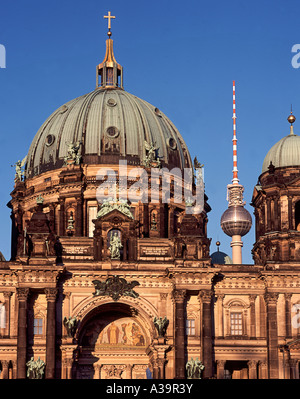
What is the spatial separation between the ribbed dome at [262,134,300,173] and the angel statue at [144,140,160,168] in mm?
10147

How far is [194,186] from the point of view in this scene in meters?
96.2

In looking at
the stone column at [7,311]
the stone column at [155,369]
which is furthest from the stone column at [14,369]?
the stone column at [155,369]

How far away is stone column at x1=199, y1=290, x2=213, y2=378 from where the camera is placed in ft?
255

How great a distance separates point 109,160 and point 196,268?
55.7ft

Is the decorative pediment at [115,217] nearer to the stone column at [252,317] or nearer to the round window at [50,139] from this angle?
the stone column at [252,317]

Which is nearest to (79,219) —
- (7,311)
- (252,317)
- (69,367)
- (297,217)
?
(7,311)

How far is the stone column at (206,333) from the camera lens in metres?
77.9

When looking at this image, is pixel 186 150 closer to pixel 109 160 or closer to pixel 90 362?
pixel 109 160

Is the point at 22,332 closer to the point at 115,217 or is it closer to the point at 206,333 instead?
the point at 115,217

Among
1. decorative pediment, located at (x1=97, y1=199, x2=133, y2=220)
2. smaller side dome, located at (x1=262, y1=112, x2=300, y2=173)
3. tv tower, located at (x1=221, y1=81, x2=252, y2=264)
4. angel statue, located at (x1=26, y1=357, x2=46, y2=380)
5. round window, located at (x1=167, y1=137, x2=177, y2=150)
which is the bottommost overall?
angel statue, located at (x1=26, y1=357, x2=46, y2=380)

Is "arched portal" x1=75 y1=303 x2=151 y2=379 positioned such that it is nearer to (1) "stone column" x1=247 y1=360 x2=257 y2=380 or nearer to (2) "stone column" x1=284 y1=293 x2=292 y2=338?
(1) "stone column" x1=247 y1=360 x2=257 y2=380

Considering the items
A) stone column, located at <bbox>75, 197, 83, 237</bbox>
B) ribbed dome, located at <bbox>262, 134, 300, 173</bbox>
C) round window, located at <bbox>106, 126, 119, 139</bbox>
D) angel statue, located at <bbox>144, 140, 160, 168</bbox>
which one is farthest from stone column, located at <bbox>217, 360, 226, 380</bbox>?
round window, located at <bbox>106, 126, 119, 139</bbox>

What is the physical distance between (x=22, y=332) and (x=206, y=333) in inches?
557

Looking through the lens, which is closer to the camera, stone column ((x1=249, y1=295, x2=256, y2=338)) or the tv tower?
stone column ((x1=249, y1=295, x2=256, y2=338))
